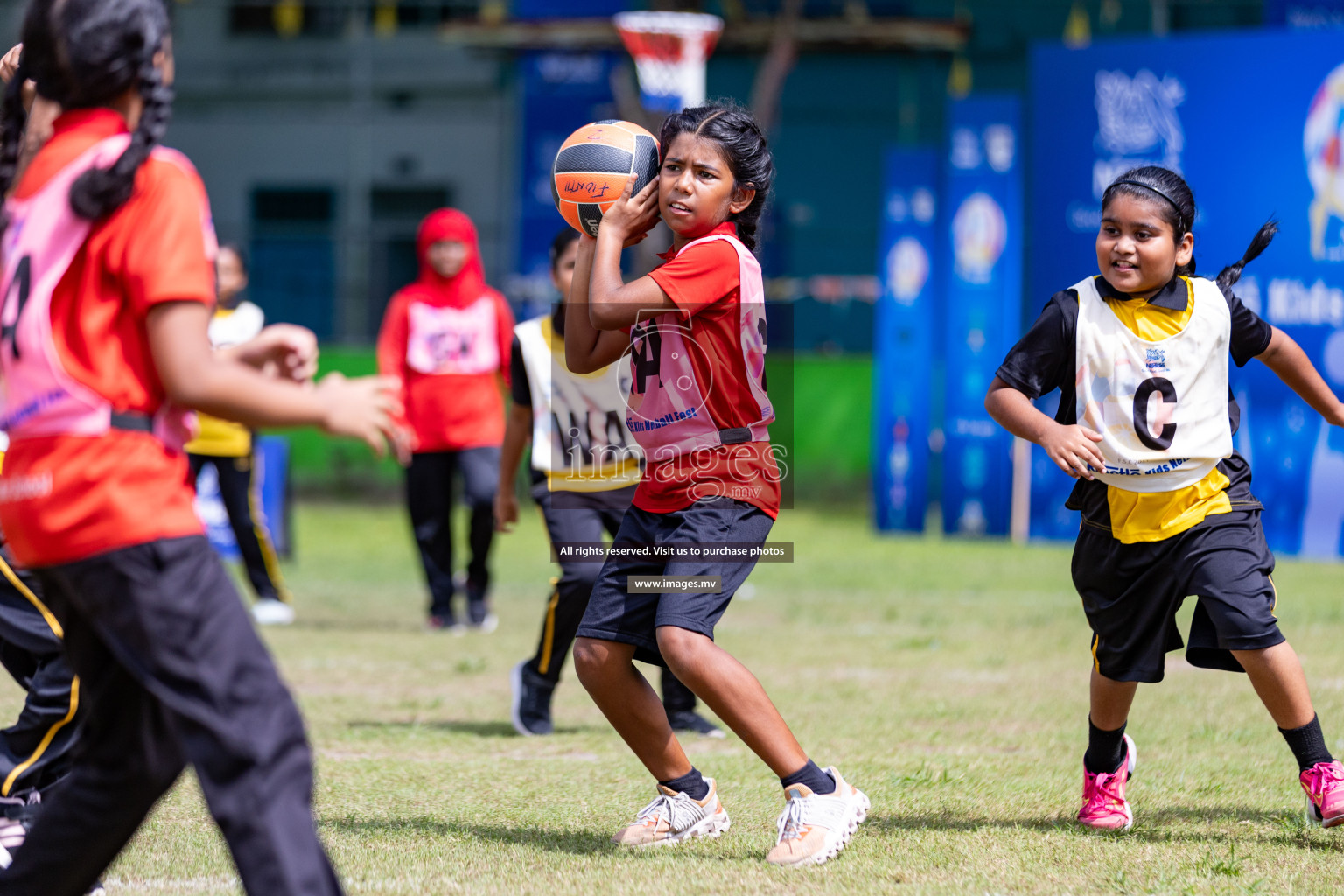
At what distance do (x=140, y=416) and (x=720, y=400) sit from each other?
1.70 meters

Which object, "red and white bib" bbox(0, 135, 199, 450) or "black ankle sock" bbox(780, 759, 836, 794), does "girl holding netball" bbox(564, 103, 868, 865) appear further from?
"red and white bib" bbox(0, 135, 199, 450)

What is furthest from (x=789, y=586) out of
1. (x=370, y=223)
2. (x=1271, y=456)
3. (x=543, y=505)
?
(x=370, y=223)

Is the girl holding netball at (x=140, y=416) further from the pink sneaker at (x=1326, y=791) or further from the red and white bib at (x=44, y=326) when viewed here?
the pink sneaker at (x=1326, y=791)

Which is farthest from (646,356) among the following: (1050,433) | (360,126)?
(360,126)

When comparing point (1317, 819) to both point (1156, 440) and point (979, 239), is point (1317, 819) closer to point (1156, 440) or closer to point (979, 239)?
point (1156, 440)

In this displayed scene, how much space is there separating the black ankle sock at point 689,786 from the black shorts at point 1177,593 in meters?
1.15

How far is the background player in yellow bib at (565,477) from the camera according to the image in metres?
6.05

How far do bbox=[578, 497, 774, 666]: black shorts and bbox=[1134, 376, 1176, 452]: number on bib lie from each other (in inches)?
41.3

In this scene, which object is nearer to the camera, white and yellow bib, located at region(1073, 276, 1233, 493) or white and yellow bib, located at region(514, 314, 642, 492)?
white and yellow bib, located at region(1073, 276, 1233, 493)

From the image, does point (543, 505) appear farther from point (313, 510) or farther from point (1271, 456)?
point (313, 510)

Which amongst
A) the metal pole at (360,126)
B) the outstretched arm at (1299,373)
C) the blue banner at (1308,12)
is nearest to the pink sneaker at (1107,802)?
the outstretched arm at (1299,373)

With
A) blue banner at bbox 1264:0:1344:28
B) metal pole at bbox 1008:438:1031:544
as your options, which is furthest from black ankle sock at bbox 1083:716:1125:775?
blue banner at bbox 1264:0:1344:28

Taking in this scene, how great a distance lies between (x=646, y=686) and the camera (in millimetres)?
4215

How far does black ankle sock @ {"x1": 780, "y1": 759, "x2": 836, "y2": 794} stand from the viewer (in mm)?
3988
